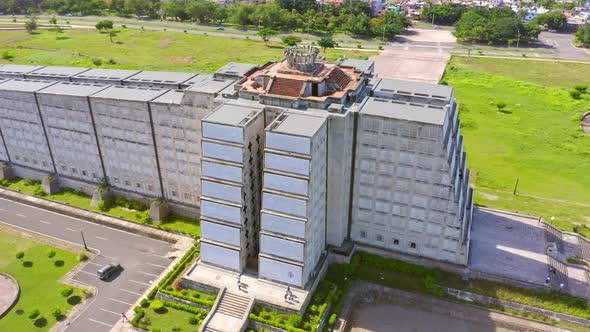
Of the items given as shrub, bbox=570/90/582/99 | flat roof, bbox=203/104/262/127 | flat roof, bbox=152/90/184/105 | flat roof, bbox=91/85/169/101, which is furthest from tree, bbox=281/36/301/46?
flat roof, bbox=203/104/262/127

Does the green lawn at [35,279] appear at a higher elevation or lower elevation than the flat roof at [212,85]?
lower

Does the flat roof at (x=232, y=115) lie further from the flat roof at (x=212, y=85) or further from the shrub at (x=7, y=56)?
the shrub at (x=7, y=56)

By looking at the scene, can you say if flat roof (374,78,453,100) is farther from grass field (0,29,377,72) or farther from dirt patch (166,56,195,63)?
dirt patch (166,56,195,63)

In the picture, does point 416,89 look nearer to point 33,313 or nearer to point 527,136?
point 527,136

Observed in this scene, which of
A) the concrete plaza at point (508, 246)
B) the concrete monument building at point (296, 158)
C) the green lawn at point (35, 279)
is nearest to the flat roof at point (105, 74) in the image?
the concrete monument building at point (296, 158)

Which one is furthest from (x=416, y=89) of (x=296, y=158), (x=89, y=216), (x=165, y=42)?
(x=165, y=42)
